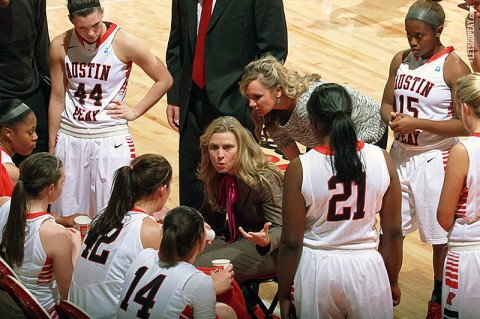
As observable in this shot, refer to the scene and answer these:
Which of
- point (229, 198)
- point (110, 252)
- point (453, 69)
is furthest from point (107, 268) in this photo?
point (453, 69)

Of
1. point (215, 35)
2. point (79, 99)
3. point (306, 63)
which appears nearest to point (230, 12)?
point (215, 35)

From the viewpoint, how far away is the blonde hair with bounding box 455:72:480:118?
12.6 ft

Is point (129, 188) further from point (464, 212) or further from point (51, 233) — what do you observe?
point (464, 212)

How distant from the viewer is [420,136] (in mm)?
4941

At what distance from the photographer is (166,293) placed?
11.9 ft

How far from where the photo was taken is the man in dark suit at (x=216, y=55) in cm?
532

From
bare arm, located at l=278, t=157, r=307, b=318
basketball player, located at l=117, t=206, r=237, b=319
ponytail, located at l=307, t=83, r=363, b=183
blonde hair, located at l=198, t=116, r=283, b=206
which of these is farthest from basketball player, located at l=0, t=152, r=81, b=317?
ponytail, located at l=307, t=83, r=363, b=183

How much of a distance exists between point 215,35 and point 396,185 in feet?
6.57

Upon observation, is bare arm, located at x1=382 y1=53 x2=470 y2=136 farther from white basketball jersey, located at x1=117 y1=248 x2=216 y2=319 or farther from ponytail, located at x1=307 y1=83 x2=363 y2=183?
white basketball jersey, located at x1=117 y1=248 x2=216 y2=319

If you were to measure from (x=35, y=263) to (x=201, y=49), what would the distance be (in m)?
1.85

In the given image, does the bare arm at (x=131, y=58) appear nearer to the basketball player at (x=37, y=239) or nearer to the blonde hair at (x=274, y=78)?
the blonde hair at (x=274, y=78)

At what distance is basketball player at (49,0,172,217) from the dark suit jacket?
0.92ft

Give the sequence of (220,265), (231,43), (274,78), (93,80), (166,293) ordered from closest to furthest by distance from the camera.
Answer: (166,293) → (220,265) → (274,78) → (93,80) → (231,43)

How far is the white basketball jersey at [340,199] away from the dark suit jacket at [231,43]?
5.71 ft
